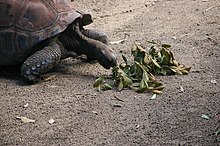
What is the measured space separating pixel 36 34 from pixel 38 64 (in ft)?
1.05

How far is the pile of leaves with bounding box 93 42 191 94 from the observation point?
4.91 meters

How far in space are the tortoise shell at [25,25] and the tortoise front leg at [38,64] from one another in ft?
0.46

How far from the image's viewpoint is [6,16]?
17.5 feet

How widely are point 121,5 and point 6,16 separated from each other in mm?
2752

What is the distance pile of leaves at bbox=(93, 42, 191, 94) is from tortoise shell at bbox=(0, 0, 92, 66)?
29.4 inches

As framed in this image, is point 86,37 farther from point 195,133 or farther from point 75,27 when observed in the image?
point 195,133

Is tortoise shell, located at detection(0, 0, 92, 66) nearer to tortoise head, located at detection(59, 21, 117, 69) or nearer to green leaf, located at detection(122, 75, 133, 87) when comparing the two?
tortoise head, located at detection(59, 21, 117, 69)

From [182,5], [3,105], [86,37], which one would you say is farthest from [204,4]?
[3,105]

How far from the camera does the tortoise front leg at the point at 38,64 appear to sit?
5.11m

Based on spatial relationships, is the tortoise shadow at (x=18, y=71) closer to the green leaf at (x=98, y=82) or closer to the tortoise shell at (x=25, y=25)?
the tortoise shell at (x=25, y=25)

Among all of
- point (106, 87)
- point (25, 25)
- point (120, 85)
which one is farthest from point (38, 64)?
point (120, 85)

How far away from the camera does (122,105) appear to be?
4.55 metres

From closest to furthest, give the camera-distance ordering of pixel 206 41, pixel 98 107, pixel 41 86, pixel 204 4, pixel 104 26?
pixel 98 107 → pixel 41 86 → pixel 206 41 → pixel 104 26 → pixel 204 4

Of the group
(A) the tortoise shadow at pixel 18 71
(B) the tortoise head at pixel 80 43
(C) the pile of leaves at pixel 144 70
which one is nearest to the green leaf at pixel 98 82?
(C) the pile of leaves at pixel 144 70
